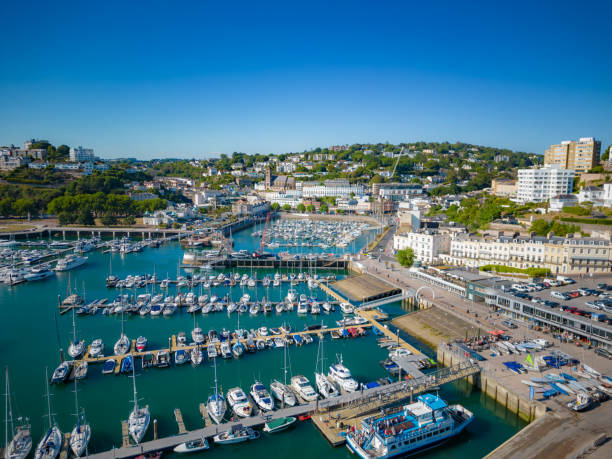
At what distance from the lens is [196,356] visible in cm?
1593

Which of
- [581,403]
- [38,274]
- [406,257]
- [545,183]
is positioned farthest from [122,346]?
[545,183]

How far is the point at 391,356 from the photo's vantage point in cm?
1593

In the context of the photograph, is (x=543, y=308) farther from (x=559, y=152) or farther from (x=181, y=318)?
(x=559, y=152)

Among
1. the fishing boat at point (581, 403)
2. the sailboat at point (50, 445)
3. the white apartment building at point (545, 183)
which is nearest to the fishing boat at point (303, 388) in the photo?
the sailboat at point (50, 445)

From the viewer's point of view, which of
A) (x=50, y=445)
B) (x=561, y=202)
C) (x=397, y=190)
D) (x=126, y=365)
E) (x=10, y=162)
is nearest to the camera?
(x=50, y=445)

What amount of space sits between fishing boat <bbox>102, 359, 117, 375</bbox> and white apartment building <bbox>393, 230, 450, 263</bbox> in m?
21.2

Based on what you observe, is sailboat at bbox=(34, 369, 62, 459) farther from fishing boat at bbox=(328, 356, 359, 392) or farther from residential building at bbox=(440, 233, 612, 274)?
residential building at bbox=(440, 233, 612, 274)

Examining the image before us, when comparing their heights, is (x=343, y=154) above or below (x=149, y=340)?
above

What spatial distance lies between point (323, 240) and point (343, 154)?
265 ft

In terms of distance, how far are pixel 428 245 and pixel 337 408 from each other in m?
19.5

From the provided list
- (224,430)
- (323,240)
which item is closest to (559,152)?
(323,240)

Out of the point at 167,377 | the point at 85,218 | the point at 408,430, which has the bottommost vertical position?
the point at 167,377

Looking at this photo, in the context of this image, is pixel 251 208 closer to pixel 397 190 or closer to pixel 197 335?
pixel 397 190

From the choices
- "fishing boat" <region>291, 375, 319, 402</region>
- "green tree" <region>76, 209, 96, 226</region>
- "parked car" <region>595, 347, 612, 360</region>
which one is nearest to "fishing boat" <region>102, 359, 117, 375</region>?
"fishing boat" <region>291, 375, 319, 402</region>
